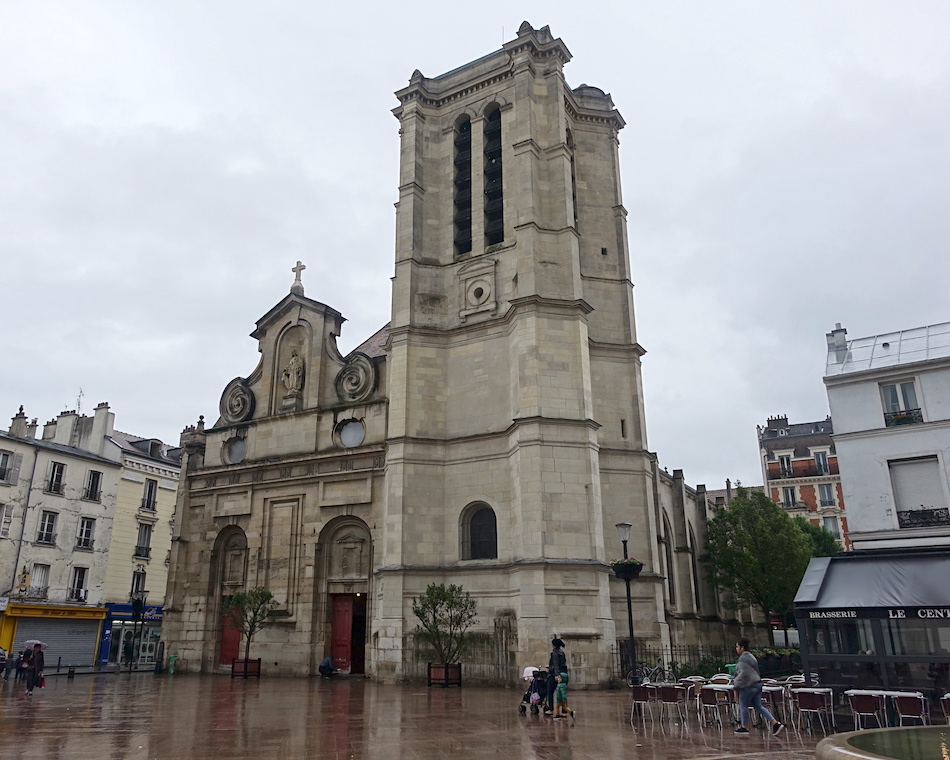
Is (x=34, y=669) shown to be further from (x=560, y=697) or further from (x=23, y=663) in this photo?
(x=560, y=697)

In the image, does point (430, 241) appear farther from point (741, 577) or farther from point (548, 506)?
point (741, 577)

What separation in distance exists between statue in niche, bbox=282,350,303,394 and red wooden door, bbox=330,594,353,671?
8.53 meters

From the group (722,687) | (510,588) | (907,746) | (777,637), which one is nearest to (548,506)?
(510,588)

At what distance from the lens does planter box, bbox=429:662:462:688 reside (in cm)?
2222

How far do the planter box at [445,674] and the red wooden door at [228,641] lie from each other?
10.5 meters

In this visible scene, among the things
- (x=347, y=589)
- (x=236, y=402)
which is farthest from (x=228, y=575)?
(x=236, y=402)

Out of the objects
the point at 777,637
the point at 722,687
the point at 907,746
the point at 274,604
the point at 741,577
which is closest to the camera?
the point at 907,746

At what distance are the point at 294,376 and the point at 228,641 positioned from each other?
10.8m

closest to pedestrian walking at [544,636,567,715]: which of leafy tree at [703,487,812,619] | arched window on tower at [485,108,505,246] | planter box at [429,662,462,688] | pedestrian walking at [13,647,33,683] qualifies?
planter box at [429,662,462,688]

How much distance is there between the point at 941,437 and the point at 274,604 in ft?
73.1

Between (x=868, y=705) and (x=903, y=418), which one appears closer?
(x=868, y=705)

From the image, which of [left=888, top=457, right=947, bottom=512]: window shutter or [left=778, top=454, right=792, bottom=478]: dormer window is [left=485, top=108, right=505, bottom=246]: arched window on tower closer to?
[left=888, top=457, right=947, bottom=512]: window shutter

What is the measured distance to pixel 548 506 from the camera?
74.6ft

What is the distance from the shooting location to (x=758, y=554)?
3522 cm
